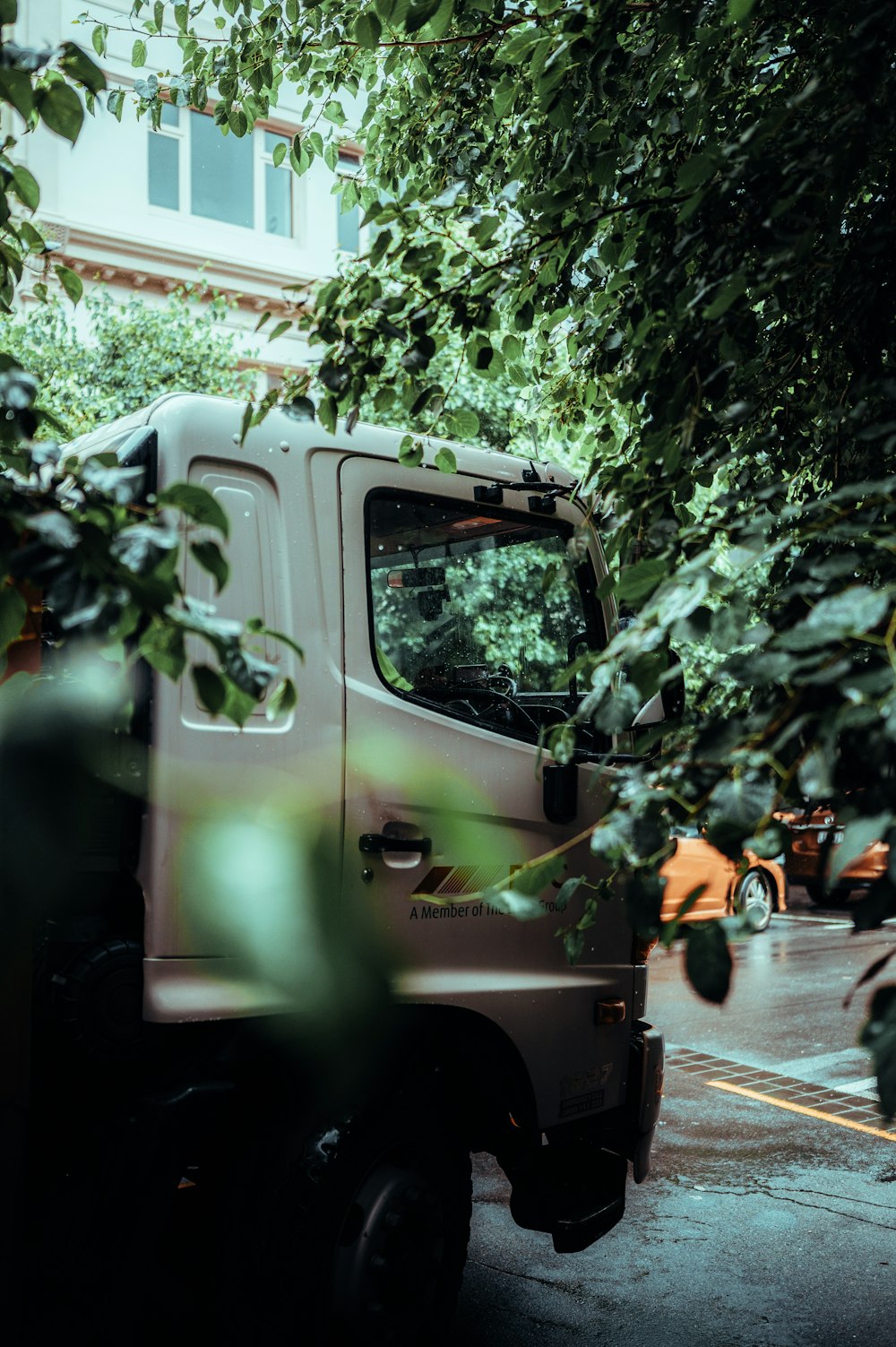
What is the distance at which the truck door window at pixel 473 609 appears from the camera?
348 cm

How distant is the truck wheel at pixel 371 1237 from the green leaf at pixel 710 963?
1.73 metres

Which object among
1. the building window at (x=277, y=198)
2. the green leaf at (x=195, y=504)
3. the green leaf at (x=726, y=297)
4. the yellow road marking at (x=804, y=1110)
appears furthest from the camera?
the building window at (x=277, y=198)

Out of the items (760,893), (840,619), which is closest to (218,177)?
(760,893)

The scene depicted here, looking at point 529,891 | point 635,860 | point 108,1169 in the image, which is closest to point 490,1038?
point 108,1169

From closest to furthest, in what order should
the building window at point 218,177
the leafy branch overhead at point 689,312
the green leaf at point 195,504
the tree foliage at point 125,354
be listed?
the green leaf at point 195,504, the leafy branch overhead at point 689,312, the tree foliage at point 125,354, the building window at point 218,177

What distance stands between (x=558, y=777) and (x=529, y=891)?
60.6 inches

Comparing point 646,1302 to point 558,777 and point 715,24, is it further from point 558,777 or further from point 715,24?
point 715,24

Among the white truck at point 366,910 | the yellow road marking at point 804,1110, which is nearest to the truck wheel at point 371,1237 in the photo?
the white truck at point 366,910

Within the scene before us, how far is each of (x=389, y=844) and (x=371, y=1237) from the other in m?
1.03

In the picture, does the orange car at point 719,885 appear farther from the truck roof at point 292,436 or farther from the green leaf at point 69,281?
the green leaf at point 69,281

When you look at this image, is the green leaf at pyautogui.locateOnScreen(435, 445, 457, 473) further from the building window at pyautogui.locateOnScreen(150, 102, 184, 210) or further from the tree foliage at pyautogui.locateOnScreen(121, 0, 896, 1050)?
the building window at pyautogui.locateOnScreen(150, 102, 184, 210)

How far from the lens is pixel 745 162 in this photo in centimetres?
256

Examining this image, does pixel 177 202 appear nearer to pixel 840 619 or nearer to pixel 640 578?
pixel 640 578

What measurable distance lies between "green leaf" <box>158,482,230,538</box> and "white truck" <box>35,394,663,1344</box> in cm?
116
